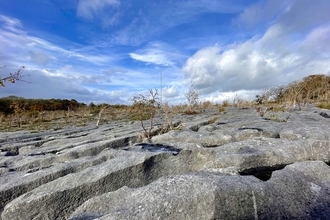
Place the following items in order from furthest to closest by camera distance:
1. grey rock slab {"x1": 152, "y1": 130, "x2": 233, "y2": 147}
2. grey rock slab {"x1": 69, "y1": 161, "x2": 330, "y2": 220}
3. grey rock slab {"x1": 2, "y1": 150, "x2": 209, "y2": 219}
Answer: grey rock slab {"x1": 152, "y1": 130, "x2": 233, "y2": 147} < grey rock slab {"x1": 2, "y1": 150, "x2": 209, "y2": 219} < grey rock slab {"x1": 69, "y1": 161, "x2": 330, "y2": 220}

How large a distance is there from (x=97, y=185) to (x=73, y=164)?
74 centimetres

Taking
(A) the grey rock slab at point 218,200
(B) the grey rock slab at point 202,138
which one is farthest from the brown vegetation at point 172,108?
(A) the grey rock slab at point 218,200

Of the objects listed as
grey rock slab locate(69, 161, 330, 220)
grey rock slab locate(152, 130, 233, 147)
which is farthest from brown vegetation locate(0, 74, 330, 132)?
grey rock slab locate(69, 161, 330, 220)

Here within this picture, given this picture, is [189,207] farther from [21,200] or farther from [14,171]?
[14,171]

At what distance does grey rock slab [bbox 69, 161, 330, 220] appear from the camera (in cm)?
164

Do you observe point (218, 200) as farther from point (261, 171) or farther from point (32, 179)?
point (32, 179)

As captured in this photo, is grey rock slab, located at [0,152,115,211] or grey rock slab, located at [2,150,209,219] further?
grey rock slab, located at [0,152,115,211]

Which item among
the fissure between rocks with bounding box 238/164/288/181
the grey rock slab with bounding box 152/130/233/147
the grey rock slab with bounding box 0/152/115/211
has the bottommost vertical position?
the grey rock slab with bounding box 0/152/115/211

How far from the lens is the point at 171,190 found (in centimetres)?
182

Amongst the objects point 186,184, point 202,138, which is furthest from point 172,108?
point 186,184

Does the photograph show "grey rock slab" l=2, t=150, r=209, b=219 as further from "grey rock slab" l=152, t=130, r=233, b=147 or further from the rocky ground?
"grey rock slab" l=152, t=130, r=233, b=147

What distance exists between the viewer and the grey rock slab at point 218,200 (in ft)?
5.37

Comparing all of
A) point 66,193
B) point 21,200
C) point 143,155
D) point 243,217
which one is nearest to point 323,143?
point 243,217

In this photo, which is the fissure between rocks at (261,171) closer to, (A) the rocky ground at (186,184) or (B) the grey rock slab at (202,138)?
(A) the rocky ground at (186,184)
